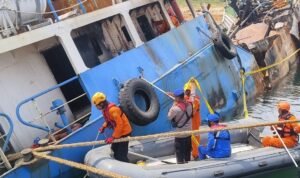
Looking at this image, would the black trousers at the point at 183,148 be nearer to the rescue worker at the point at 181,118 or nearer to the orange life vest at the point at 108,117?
the rescue worker at the point at 181,118

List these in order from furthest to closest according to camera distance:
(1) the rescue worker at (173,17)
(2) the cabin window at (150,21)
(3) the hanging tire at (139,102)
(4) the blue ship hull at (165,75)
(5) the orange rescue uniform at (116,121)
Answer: (1) the rescue worker at (173,17) < (2) the cabin window at (150,21) < (3) the hanging tire at (139,102) < (4) the blue ship hull at (165,75) < (5) the orange rescue uniform at (116,121)

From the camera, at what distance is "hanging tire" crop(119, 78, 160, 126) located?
8281 millimetres

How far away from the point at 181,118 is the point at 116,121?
→ 1157 millimetres

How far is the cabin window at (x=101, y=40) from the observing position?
32.3 feet

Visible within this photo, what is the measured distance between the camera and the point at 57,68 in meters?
9.54

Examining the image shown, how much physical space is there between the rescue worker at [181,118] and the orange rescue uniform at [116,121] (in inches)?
32.5

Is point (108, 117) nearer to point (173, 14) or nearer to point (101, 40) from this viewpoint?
point (101, 40)

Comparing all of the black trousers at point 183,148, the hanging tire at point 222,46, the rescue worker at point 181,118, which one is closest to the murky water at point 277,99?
the hanging tire at point 222,46

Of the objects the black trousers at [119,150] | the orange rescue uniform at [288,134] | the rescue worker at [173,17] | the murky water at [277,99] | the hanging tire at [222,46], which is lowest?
the murky water at [277,99]

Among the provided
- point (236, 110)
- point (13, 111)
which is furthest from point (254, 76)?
point (13, 111)

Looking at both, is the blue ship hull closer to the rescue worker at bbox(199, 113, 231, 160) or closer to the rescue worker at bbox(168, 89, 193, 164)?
the rescue worker at bbox(168, 89, 193, 164)

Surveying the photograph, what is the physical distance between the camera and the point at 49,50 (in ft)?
30.6

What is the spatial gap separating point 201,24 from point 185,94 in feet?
15.4

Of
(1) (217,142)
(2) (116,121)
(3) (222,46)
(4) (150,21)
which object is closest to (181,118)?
(1) (217,142)
